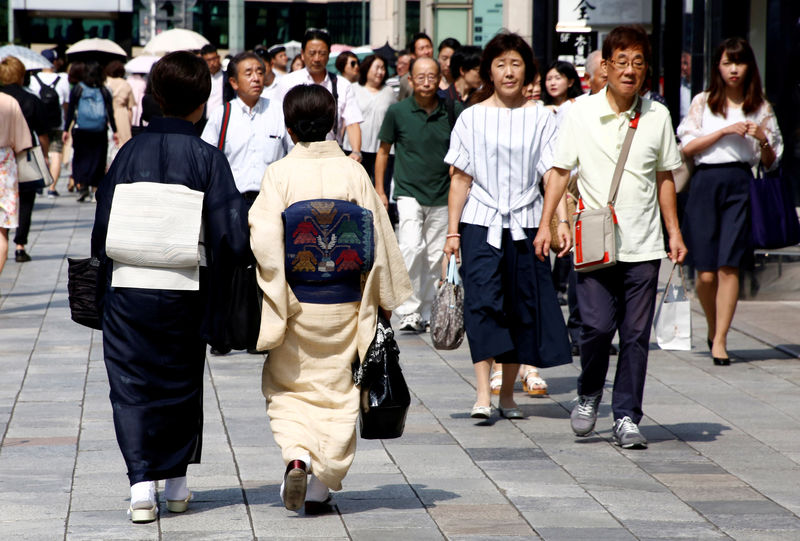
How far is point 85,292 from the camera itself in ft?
16.4

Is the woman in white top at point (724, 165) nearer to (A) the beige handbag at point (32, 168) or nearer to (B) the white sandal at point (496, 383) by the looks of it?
(B) the white sandal at point (496, 383)

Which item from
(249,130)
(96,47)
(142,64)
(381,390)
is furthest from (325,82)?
(96,47)

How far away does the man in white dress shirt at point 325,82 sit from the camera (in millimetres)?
9875

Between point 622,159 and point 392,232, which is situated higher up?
point 622,159

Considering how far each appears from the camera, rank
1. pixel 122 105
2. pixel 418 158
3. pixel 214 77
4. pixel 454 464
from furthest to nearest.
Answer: pixel 122 105 < pixel 214 77 < pixel 418 158 < pixel 454 464

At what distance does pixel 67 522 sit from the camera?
491 cm

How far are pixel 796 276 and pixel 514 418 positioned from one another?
194 inches

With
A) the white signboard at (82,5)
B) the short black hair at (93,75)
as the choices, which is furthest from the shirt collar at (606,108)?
the white signboard at (82,5)

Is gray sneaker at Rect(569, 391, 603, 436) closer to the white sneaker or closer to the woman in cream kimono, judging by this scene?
the woman in cream kimono

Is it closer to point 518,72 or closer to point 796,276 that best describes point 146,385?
point 518,72

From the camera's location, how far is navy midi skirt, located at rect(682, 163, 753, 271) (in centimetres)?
845

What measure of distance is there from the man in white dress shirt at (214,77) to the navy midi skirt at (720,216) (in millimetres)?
3909

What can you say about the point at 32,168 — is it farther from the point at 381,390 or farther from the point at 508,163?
the point at 381,390

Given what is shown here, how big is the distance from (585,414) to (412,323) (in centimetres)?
344
